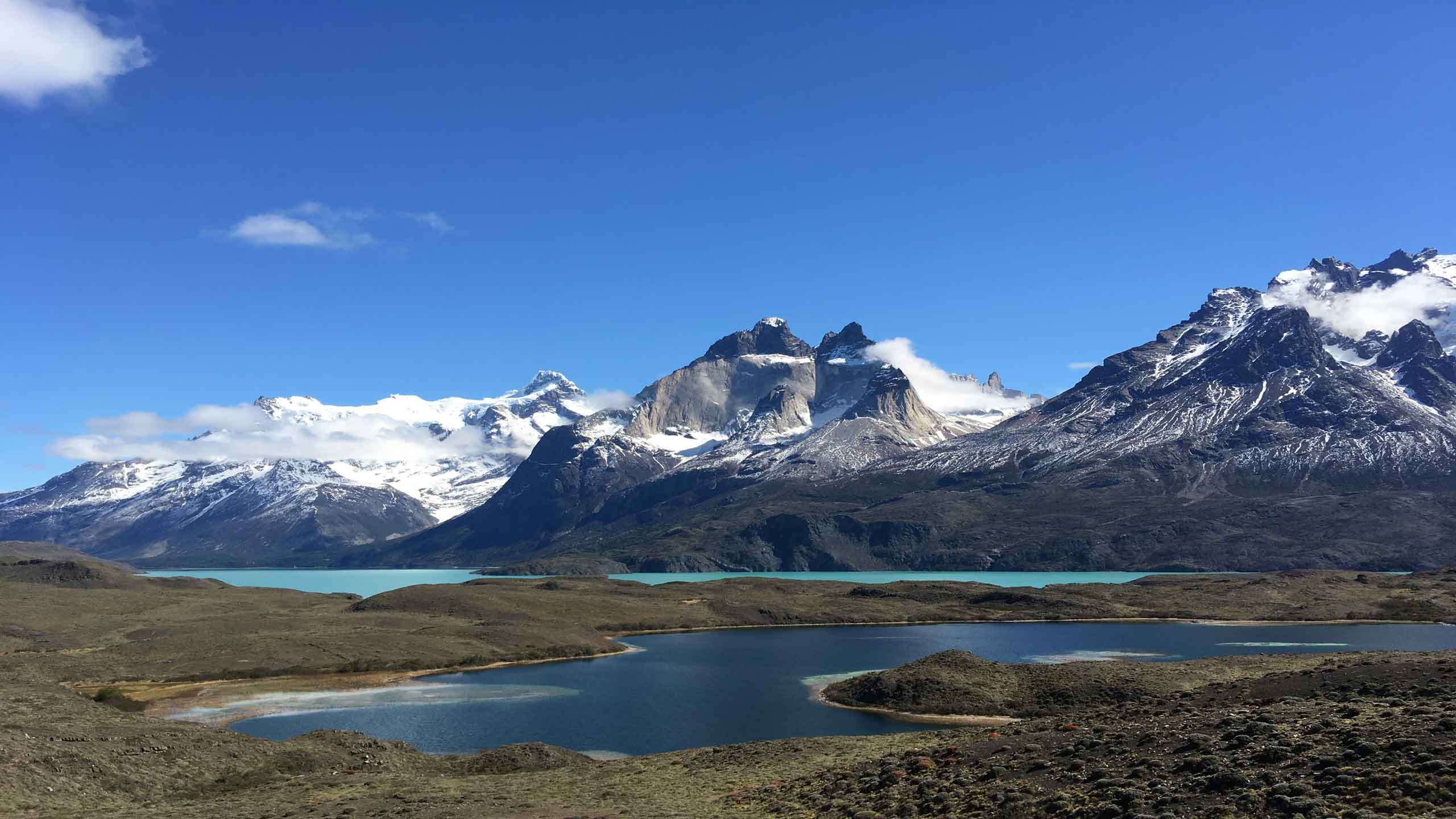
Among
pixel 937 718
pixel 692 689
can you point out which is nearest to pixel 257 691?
pixel 692 689

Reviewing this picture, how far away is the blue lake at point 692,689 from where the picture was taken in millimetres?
96250

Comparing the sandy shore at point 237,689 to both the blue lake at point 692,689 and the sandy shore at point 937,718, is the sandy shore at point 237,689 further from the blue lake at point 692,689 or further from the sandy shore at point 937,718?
the sandy shore at point 937,718

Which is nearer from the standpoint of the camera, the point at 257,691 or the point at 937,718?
the point at 937,718

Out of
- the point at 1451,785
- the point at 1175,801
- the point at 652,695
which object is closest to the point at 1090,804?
the point at 1175,801

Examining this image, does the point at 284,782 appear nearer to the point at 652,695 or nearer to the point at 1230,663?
the point at 652,695

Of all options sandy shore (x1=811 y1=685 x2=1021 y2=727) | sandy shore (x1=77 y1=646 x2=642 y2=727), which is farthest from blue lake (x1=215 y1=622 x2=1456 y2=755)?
sandy shore (x1=77 y1=646 x2=642 y2=727)

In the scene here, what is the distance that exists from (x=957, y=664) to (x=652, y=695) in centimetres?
3437

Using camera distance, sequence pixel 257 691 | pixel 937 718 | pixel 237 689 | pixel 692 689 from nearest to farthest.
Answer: pixel 937 718 → pixel 257 691 → pixel 692 689 → pixel 237 689

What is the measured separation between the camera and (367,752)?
75.4 m

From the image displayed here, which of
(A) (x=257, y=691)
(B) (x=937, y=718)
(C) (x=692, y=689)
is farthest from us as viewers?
(C) (x=692, y=689)

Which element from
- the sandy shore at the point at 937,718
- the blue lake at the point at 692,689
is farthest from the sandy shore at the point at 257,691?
the blue lake at the point at 692,689

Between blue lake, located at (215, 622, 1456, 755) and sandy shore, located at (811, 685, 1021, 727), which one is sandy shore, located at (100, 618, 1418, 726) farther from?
blue lake, located at (215, 622, 1456, 755)

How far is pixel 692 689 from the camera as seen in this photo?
4975 inches

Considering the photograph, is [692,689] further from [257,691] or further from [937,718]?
[257,691]
